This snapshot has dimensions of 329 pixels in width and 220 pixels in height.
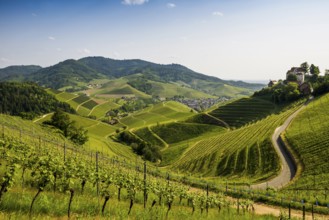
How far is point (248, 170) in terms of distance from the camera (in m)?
67.1

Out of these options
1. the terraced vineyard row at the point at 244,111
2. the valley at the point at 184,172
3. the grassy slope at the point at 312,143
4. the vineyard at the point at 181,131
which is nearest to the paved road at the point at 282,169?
the valley at the point at 184,172

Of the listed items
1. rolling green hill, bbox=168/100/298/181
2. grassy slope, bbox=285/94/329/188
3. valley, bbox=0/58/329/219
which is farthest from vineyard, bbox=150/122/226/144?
grassy slope, bbox=285/94/329/188

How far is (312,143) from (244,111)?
91711 mm

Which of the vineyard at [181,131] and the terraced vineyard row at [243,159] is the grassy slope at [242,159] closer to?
the terraced vineyard row at [243,159]

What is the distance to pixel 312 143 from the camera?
63875mm

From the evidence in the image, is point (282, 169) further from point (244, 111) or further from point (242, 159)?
point (244, 111)

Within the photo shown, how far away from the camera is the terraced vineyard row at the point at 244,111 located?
142875 mm

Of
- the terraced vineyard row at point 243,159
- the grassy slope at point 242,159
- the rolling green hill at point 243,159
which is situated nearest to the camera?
the rolling green hill at point 243,159

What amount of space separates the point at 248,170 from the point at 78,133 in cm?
5699

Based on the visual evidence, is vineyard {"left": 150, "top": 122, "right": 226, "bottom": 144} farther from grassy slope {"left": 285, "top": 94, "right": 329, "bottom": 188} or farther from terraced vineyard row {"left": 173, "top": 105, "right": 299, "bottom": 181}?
grassy slope {"left": 285, "top": 94, "right": 329, "bottom": 188}

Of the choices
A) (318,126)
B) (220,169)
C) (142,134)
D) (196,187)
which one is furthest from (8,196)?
(142,134)

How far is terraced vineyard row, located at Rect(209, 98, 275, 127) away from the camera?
143 m

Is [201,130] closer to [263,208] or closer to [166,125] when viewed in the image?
[166,125]

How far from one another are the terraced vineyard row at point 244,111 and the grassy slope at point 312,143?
2017 inches
